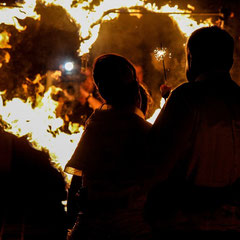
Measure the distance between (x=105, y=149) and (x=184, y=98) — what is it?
2.00ft

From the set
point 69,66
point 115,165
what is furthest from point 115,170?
point 69,66

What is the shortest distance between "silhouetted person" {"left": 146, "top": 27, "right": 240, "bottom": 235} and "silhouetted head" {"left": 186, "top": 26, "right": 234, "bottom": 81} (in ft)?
0.29

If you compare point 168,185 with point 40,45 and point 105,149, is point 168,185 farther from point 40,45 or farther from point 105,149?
point 40,45

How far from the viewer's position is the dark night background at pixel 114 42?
5410 mm

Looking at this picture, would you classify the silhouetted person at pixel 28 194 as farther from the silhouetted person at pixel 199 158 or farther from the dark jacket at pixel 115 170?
the silhouetted person at pixel 199 158

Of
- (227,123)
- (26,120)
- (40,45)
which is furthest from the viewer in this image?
(40,45)

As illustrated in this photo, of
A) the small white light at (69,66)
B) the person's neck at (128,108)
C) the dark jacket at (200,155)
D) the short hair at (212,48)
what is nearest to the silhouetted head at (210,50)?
the short hair at (212,48)

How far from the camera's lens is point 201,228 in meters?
2.17

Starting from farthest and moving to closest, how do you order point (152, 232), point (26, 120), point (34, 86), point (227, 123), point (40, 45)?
point (40, 45) < point (34, 86) < point (26, 120) < point (152, 232) < point (227, 123)

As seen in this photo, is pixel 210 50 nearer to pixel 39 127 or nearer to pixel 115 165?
pixel 115 165

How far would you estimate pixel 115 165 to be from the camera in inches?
92.8

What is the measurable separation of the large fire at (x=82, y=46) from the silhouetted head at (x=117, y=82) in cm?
243

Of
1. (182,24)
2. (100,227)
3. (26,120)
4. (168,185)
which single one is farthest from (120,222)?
(182,24)

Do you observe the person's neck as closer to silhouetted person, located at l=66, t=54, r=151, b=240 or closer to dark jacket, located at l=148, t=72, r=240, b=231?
silhouetted person, located at l=66, t=54, r=151, b=240
